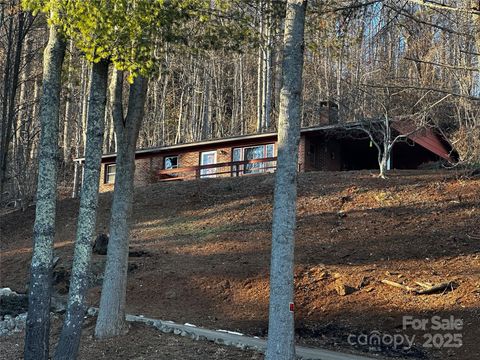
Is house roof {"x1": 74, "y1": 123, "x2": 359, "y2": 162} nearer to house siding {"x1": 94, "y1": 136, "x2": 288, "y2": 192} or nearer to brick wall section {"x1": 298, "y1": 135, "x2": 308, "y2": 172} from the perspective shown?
house siding {"x1": 94, "y1": 136, "x2": 288, "y2": 192}

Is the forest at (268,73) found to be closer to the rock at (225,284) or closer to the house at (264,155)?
the house at (264,155)

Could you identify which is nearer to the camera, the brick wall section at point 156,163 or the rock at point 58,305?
the rock at point 58,305

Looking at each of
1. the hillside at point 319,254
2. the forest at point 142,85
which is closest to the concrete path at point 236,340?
the forest at point 142,85

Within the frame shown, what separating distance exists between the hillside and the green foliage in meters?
5.80

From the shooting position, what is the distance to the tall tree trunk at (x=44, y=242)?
299 inches

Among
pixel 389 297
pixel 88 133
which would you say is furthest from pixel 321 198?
pixel 88 133

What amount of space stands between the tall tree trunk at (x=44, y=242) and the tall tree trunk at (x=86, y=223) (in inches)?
12.3

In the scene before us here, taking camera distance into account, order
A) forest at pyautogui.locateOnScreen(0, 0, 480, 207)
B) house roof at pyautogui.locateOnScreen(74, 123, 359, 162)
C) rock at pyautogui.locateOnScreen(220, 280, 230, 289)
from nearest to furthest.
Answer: forest at pyautogui.locateOnScreen(0, 0, 480, 207) → rock at pyautogui.locateOnScreen(220, 280, 230, 289) → house roof at pyautogui.locateOnScreen(74, 123, 359, 162)

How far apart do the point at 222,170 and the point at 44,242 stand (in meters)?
21.1

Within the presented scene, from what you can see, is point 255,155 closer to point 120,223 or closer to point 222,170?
point 222,170

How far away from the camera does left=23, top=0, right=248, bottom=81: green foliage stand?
23.9 ft

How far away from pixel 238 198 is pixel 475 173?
8.83m

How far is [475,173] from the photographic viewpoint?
66.0 ft

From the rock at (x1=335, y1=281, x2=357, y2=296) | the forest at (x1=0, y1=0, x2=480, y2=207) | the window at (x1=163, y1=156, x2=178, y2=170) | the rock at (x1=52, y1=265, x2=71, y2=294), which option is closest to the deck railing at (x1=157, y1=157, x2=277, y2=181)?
the window at (x1=163, y1=156, x2=178, y2=170)
